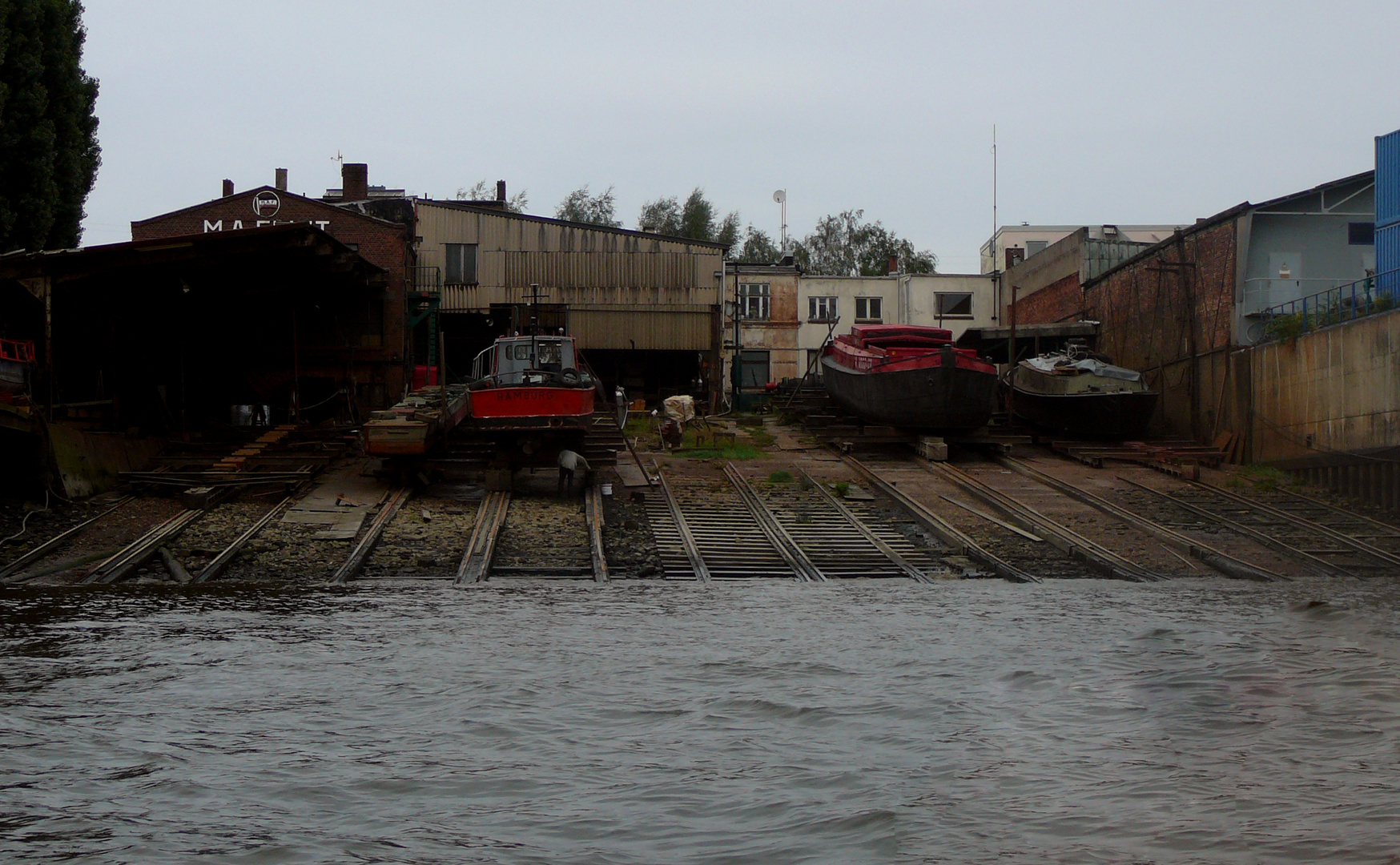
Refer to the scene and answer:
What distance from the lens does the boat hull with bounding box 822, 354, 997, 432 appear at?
25.2 m

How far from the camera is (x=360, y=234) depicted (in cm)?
3005

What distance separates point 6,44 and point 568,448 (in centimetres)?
1732

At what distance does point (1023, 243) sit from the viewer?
55906 millimetres

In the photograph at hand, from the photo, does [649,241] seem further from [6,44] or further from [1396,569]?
[1396,569]

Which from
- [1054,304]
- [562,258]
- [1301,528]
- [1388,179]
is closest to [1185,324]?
[1388,179]

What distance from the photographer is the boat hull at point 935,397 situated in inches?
993

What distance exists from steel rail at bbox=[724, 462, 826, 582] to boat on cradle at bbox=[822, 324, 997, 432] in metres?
5.42

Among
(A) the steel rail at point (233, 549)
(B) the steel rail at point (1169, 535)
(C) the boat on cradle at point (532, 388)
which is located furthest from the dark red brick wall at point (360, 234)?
(B) the steel rail at point (1169, 535)

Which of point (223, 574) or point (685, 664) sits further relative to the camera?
point (223, 574)

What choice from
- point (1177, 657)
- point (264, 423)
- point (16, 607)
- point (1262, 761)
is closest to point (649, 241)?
point (264, 423)

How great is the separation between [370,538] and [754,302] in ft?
98.7

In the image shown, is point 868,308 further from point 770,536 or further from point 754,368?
point 770,536

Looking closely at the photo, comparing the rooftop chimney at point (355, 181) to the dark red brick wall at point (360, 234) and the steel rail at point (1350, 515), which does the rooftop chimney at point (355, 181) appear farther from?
the steel rail at point (1350, 515)

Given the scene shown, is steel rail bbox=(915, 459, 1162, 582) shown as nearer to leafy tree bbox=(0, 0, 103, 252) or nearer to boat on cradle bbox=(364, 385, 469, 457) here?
boat on cradle bbox=(364, 385, 469, 457)
